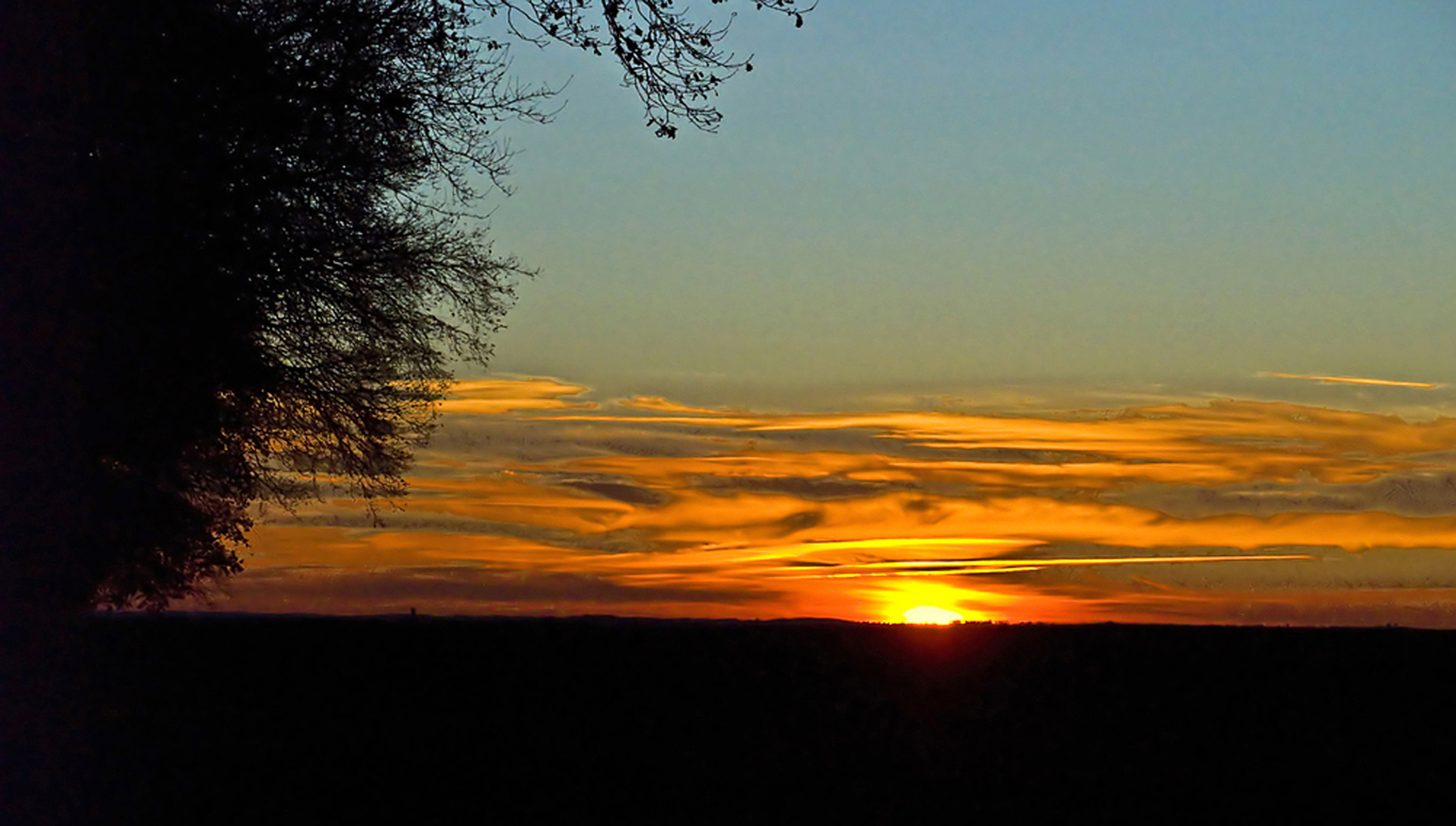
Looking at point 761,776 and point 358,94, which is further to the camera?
point 358,94

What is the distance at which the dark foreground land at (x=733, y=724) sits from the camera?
768 centimetres

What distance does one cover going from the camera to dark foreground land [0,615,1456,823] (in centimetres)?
768

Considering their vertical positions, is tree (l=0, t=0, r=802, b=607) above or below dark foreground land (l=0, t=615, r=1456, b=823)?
above

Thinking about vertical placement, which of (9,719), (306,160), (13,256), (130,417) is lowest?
(9,719)

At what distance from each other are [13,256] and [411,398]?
4.79 m

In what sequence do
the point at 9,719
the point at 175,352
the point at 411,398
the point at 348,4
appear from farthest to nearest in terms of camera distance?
the point at 411,398 → the point at 348,4 → the point at 175,352 → the point at 9,719

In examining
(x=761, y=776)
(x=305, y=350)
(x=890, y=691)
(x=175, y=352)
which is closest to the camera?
(x=761, y=776)

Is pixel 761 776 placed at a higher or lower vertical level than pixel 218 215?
lower

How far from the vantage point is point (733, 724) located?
835cm

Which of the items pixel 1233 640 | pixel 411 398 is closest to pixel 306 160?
pixel 411 398

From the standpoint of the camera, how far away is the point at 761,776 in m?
7.81

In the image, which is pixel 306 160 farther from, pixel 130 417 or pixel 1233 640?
pixel 1233 640

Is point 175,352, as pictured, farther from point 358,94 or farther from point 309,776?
point 309,776

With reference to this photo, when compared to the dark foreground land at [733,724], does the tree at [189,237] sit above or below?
above
